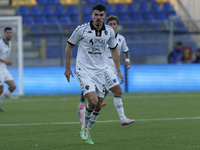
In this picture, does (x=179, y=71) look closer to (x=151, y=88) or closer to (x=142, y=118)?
(x=151, y=88)

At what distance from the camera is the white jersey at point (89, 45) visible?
5.93 meters

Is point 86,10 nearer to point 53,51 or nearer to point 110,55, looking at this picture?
point 53,51

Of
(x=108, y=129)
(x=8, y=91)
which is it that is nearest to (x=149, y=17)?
(x=8, y=91)

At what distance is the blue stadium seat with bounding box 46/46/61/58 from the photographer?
17.9 m

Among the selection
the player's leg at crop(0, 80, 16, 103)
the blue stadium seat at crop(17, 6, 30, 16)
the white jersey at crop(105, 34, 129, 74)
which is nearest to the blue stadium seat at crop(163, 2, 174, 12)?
the blue stadium seat at crop(17, 6, 30, 16)

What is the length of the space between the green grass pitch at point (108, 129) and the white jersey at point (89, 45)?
1079 mm

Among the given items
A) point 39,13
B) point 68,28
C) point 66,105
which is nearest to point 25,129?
point 66,105

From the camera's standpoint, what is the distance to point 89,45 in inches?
234

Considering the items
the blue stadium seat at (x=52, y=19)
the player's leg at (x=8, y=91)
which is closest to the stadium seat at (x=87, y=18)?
the blue stadium seat at (x=52, y=19)

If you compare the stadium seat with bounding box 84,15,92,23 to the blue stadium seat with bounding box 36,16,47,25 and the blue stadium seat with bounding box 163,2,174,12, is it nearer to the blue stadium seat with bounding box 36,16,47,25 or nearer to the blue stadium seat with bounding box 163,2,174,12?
the blue stadium seat with bounding box 36,16,47,25

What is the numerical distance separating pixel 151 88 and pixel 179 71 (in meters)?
1.24

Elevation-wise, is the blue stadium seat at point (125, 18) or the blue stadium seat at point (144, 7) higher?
the blue stadium seat at point (144, 7)

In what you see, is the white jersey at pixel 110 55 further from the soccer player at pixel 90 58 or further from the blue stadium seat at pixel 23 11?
the blue stadium seat at pixel 23 11

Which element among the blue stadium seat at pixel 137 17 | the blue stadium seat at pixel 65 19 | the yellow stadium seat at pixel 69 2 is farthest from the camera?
the yellow stadium seat at pixel 69 2
